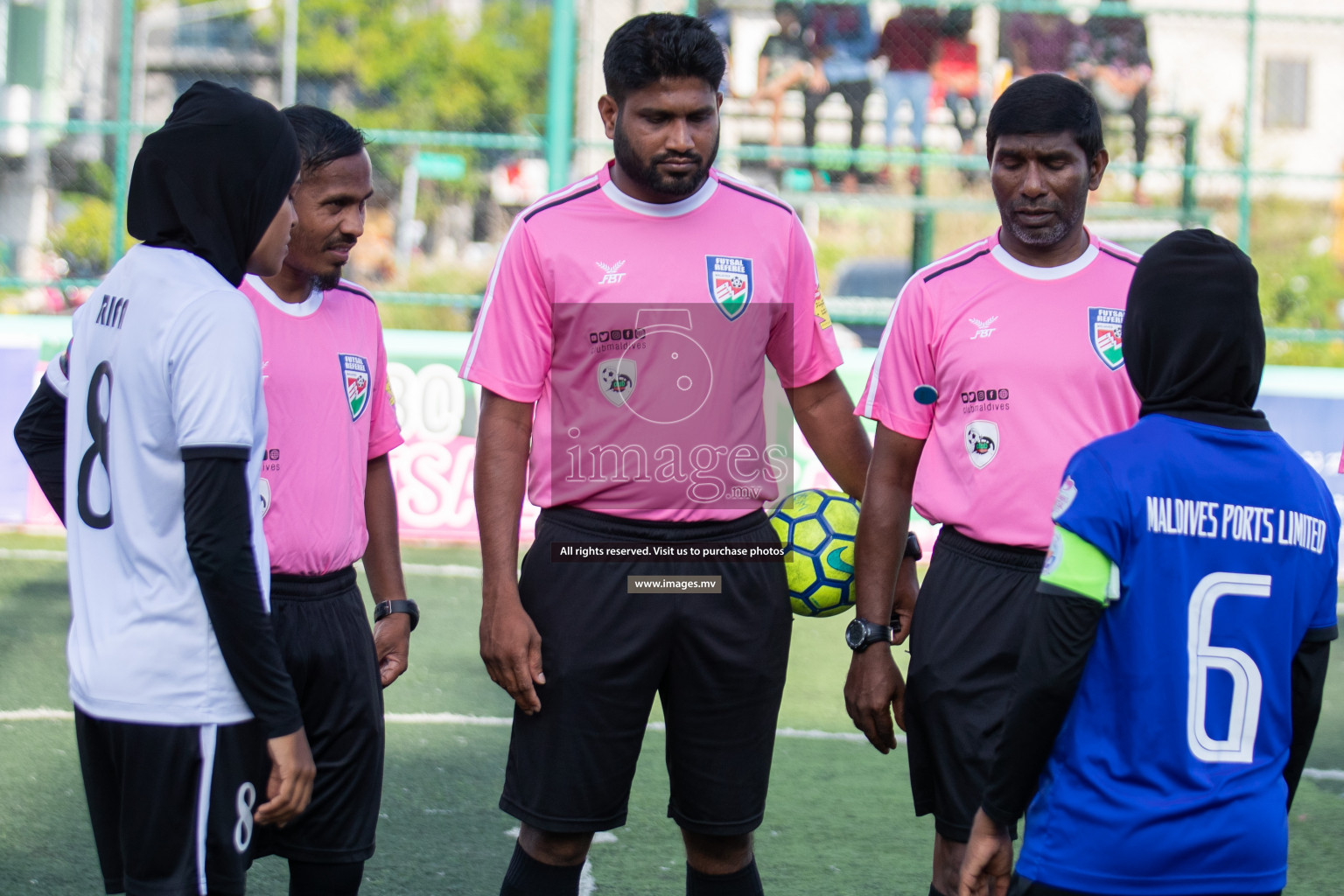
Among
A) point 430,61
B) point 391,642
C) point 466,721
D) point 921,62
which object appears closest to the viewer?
point 391,642

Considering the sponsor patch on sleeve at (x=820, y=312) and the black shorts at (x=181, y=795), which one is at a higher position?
the sponsor patch on sleeve at (x=820, y=312)

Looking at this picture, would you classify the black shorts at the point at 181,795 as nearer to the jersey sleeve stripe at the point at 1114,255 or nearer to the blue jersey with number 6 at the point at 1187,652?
the blue jersey with number 6 at the point at 1187,652

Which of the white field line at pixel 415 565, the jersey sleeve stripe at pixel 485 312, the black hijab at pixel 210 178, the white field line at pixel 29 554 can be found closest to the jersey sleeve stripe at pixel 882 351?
the jersey sleeve stripe at pixel 485 312

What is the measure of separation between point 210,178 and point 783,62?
12.1 m

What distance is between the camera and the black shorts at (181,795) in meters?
2.69

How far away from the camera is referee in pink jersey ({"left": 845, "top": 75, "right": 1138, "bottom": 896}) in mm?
3533

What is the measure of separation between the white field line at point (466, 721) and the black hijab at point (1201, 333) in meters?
4.24

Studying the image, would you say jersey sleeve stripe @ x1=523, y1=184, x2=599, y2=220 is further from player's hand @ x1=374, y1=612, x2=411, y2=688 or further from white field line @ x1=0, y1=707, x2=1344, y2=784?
white field line @ x1=0, y1=707, x2=1344, y2=784

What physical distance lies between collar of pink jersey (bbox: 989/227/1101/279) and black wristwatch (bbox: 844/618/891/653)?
3.21 ft

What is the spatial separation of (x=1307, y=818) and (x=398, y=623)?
377 cm

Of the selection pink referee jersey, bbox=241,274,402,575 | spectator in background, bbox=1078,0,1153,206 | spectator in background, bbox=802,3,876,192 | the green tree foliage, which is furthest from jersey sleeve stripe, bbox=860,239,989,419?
the green tree foliage

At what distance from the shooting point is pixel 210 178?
2.75m

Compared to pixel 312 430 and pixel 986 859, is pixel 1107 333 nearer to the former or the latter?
pixel 986 859

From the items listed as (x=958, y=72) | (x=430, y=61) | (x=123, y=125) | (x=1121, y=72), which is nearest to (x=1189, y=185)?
(x=1121, y=72)
